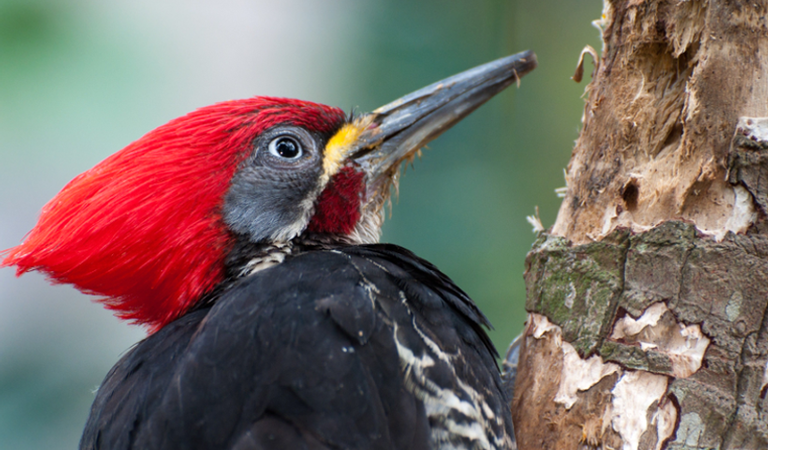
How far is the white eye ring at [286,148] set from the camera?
1.45 metres

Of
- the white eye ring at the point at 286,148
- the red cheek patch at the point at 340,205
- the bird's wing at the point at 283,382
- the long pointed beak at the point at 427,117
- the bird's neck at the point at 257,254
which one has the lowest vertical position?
the bird's wing at the point at 283,382

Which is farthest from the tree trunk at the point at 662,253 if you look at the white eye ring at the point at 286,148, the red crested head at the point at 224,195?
the white eye ring at the point at 286,148

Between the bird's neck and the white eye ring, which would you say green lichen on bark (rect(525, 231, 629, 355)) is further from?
the white eye ring

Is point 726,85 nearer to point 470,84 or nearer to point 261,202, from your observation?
point 470,84

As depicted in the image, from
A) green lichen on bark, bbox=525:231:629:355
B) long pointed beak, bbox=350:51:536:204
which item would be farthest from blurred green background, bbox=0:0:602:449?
green lichen on bark, bbox=525:231:629:355

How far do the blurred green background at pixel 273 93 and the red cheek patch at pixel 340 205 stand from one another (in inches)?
66.6

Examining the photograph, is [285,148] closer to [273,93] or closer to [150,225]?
[150,225]

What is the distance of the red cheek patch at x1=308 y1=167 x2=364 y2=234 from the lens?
4.80 feet

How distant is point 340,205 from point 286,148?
200 mm

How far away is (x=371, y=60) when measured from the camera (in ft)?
11.3

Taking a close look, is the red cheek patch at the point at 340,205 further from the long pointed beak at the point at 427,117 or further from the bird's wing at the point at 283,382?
the bird's wing at the point at 283,382

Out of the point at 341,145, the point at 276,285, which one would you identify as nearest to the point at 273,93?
the point at 341,145

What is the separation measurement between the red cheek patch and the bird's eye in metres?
0.11
